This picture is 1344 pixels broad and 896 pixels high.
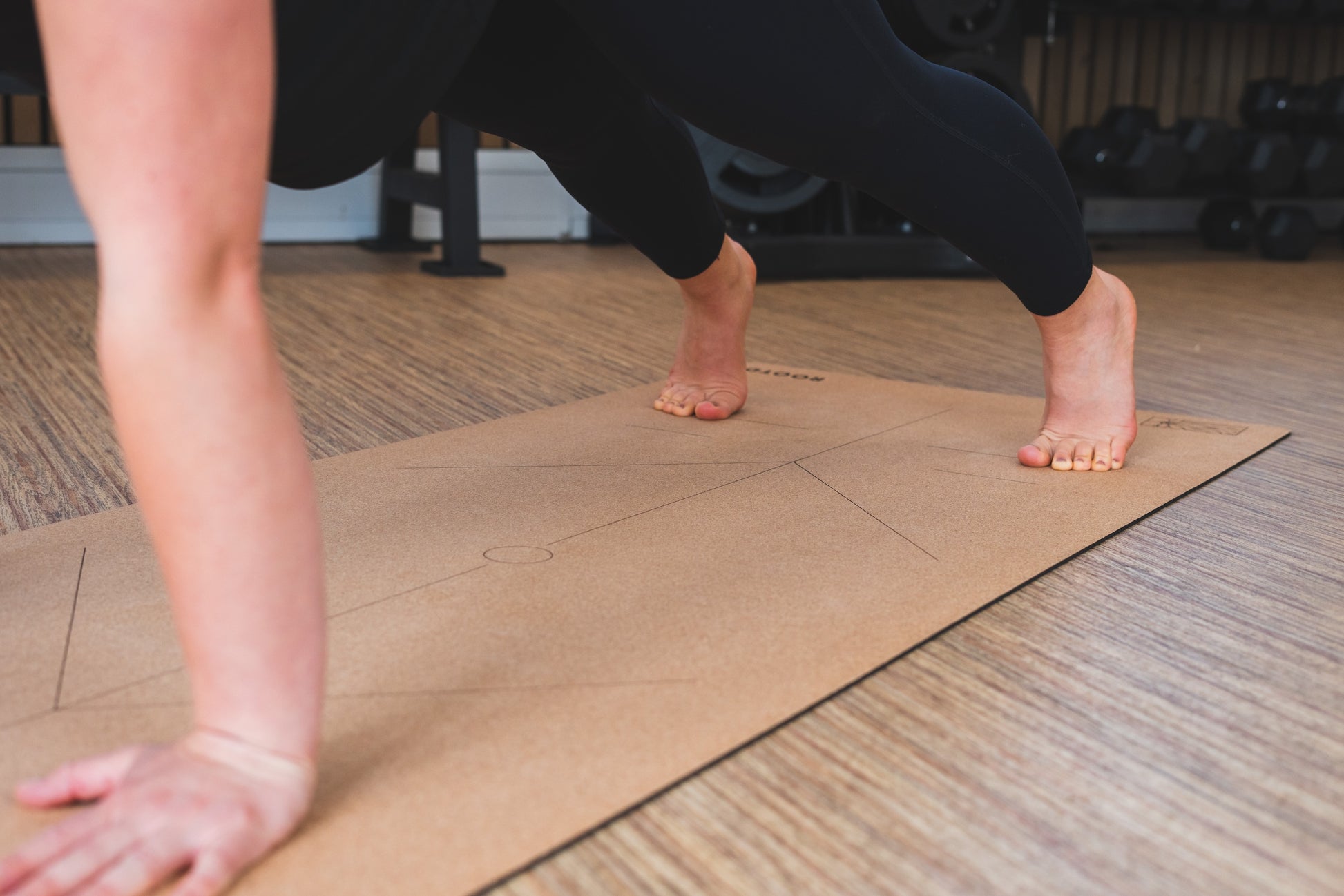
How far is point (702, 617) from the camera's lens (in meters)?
0.70

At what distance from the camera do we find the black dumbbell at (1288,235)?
3.05 metres

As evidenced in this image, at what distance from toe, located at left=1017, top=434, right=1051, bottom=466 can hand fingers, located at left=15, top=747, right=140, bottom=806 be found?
2.50ft

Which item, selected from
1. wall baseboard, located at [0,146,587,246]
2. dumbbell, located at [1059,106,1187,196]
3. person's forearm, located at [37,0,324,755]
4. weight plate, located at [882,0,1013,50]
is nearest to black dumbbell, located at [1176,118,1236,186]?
dumbbell, located at [1059,106,1187,196]

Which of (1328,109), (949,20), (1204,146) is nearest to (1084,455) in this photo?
(949,20)

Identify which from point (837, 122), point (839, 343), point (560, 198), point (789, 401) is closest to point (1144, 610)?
point (837, 122)

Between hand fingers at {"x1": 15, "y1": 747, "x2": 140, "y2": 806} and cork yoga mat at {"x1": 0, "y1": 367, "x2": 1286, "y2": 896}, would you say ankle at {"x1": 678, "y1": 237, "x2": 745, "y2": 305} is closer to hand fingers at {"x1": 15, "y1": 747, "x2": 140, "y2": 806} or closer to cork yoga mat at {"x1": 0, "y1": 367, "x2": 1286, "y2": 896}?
cork yoga mat at {"x1": 0, "y1": 367, "x2": 1286, "y2": 896}

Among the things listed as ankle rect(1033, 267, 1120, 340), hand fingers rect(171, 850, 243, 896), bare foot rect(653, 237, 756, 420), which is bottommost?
hand fingers rect(171, 850, 243, 896)

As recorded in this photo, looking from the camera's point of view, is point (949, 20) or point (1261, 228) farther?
point (1261, 228)

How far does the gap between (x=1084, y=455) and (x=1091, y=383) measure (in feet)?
0.21

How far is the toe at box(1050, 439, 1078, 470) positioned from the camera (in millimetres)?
1034

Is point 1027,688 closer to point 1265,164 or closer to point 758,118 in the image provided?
point 758,118

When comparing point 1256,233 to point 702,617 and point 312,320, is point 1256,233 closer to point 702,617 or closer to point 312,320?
point 312,320

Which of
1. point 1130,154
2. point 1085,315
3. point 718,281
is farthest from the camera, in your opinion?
point 1130,154

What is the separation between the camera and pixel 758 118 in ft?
2.43
